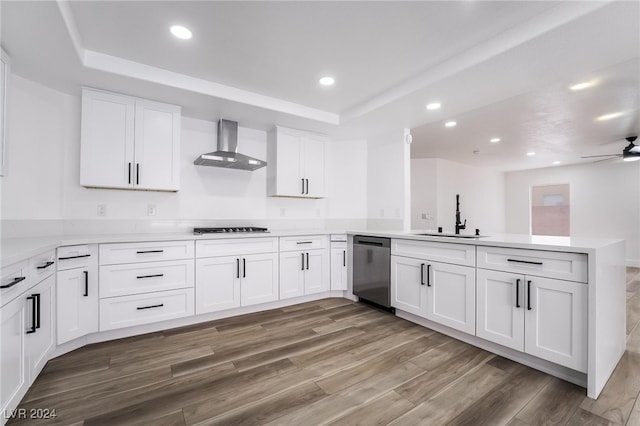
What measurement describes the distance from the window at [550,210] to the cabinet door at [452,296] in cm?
690

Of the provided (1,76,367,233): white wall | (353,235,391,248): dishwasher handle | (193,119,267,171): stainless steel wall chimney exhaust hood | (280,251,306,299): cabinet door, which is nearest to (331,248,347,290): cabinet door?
(353,235,391,248): dishwasher handle

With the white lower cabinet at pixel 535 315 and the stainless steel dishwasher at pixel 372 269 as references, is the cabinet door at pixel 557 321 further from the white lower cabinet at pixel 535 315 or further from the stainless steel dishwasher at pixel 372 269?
the stainless steel dishwasher at pixel 372 269

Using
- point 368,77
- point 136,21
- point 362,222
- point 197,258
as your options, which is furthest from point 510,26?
point 197,258

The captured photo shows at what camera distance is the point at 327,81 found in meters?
2.79

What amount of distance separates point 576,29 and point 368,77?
148 centimetres

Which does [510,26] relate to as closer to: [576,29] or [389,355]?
[576,29]

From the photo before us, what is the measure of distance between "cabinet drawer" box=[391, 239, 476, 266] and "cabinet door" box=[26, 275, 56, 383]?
9.61 feet

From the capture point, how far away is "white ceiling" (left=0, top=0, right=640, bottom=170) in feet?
5.97

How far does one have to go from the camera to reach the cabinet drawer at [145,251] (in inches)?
97.0

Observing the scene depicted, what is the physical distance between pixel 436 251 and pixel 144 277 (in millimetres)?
2712

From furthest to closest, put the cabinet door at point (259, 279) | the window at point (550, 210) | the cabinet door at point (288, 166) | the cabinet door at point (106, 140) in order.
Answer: the window at point (550, 210) < the cabinet door at point (288, 166) < the cabinet door at point (259, 279) < the cabinet door at point (106, 140)

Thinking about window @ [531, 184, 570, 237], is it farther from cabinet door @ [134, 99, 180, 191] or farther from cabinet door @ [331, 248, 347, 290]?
cabinet door @ [134, 99, 180, 191]

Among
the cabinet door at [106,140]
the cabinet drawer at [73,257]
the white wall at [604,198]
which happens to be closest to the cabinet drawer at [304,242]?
the cabinet door at [106,140]

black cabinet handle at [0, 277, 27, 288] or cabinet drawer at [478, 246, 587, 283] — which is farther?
cabinet drawer at [478, 246, 587, 283]
